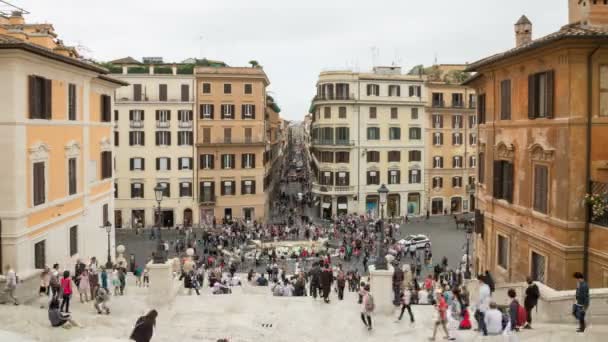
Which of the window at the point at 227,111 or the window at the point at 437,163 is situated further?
the window at the point at 437,163

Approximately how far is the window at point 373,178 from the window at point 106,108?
35015 mm

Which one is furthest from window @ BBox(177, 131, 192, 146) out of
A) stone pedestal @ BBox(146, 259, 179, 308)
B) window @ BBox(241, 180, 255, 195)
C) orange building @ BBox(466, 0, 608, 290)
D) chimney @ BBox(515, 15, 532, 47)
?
stone pedestal @ BBox(146, 259, 179, 308)

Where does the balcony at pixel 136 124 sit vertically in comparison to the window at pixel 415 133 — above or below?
above

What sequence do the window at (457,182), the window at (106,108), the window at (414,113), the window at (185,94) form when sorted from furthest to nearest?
the window at (457,182) < the window at (414,113) < the window at (185,94) < the window at (106,108)

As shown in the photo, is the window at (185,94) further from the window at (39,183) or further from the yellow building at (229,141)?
the window at (39,183)

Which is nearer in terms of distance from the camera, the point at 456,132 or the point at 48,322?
the point at 48,322

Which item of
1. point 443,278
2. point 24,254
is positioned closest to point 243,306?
point 24,254

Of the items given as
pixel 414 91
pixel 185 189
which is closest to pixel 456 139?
pixel 414 91

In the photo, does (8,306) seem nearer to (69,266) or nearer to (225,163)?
(69,266)

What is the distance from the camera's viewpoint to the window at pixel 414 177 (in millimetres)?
67688

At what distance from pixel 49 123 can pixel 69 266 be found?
6.66 meters

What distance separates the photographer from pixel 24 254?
23.6 metres

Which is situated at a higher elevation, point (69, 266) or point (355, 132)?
point (355, 132)

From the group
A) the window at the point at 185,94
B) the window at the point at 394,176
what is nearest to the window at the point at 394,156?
the window at the point at 394,176
